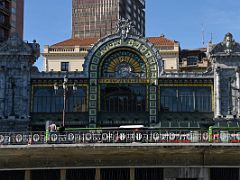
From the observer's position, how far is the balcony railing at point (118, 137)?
158 ft

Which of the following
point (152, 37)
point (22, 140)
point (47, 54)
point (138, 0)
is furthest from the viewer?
point (138, 0)

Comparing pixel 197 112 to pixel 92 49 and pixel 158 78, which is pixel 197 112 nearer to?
pixel 158 78

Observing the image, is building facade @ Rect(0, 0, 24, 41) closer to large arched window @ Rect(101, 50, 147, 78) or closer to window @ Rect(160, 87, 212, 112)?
large arched window @ Rect(101, 50, 147, 78)

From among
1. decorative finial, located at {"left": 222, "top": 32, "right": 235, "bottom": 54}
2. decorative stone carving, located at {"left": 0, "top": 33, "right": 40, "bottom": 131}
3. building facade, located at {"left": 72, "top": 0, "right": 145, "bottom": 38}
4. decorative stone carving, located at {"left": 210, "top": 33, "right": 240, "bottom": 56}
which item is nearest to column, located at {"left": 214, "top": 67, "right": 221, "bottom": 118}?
decorative stone carving, located at {"left": 210, "top": 33, "right": 240, "bottom": 56}

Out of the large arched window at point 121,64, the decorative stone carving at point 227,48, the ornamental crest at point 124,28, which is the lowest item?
the large arched window at point 121,64

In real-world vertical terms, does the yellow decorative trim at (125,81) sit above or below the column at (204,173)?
above

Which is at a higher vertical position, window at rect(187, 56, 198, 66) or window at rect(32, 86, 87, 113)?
window at rect(187, 56, 198, 66)

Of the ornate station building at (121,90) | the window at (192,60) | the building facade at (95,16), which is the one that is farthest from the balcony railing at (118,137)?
the building facade at (95,16)

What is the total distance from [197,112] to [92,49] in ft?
49.6

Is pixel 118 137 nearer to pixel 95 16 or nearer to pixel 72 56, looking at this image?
pixel 72 56

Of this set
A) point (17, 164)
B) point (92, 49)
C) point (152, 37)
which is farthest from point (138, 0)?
point (17, 164)

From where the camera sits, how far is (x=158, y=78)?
72.1 metres

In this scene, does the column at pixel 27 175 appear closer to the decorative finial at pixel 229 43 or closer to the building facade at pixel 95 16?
the decorative finial at pixel 229 43

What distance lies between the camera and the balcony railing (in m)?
48.1
